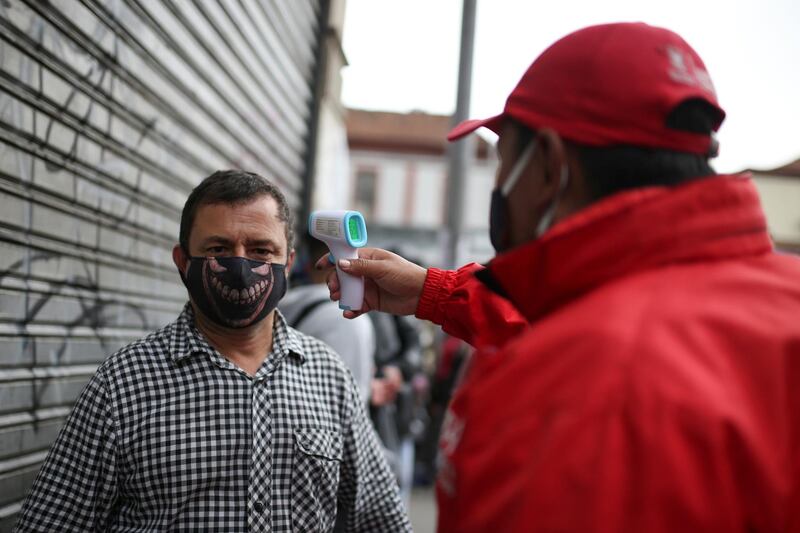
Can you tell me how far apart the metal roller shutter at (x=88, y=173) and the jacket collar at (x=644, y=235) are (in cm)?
220

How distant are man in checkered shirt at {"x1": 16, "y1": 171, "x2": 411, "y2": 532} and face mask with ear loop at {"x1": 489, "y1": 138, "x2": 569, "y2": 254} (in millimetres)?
1205

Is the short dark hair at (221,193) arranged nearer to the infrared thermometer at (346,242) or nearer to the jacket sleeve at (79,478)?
the infrared thermometer at (346,242)

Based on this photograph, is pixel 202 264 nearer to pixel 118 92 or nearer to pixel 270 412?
pixel 270 412

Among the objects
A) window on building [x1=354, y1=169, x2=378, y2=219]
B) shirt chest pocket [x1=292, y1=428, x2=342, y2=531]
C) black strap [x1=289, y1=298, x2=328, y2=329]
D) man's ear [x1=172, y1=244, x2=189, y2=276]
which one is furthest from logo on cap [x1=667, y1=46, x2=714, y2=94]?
window on building [x1=354, y1=169, x2=378, y2=219]

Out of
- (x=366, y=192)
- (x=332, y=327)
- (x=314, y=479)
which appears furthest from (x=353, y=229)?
(x=366, y=192)

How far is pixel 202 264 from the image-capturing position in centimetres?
292

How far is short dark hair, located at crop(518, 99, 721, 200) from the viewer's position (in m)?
1.46

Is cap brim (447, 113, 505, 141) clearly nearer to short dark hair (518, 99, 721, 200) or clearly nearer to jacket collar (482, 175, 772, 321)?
short dark hair (518, 99, 721, 200)

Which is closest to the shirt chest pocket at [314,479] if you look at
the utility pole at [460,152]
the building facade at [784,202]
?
the utility pole at [460,152]

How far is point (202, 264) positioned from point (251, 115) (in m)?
3.42

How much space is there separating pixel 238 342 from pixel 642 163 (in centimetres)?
182

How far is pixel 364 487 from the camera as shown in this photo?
2.98m

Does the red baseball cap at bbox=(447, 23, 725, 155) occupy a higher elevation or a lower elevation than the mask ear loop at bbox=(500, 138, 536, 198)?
higher

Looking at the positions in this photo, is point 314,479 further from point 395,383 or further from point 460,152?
point 460,152
